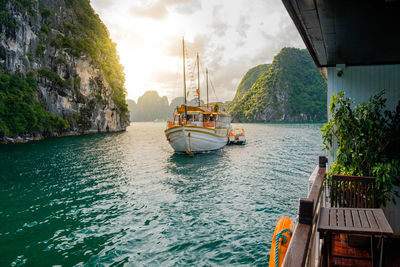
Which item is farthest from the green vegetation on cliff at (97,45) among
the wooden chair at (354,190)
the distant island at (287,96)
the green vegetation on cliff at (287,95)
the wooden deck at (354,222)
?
the green vegetation on cliff at (287,95)

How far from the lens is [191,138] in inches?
824

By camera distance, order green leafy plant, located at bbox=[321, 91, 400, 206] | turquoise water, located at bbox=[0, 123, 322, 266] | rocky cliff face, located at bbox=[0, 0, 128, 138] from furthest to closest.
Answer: rocky cliff face, located at bbox=[0, 0, 128, 138], turquoise water, located at bbox=[0, 123, 322, 266], green leafy plant, located at bbox=[321, 91, 400, 206]

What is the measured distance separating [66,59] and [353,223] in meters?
55.0

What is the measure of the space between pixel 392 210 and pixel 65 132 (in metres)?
50.4

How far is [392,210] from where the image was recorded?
389cm

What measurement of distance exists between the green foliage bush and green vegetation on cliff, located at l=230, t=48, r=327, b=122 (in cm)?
11199

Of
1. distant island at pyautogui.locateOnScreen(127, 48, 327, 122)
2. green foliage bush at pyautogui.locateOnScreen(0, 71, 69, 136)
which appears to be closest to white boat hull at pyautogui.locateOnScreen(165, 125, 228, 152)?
green foliage bush at pyautogui.locateOnScreen(0, 71, 69, 136)

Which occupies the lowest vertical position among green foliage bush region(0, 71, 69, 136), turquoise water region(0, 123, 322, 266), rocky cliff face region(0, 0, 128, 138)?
turquoise water region(0, 123, 322, 266)

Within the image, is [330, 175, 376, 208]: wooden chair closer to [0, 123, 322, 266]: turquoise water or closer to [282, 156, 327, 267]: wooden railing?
[282, 156, 327, 267]: wooden railing

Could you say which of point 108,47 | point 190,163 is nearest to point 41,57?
point 108,47

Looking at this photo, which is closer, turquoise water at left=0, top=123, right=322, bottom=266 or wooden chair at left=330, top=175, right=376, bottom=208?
wooden chair at left=330, top=175, right=376, bottom=208

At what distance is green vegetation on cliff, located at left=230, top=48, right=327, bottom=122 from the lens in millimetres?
129625

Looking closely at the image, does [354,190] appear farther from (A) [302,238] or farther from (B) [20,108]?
(B) [20,108]

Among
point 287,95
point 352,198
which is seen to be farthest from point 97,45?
point 287,95
